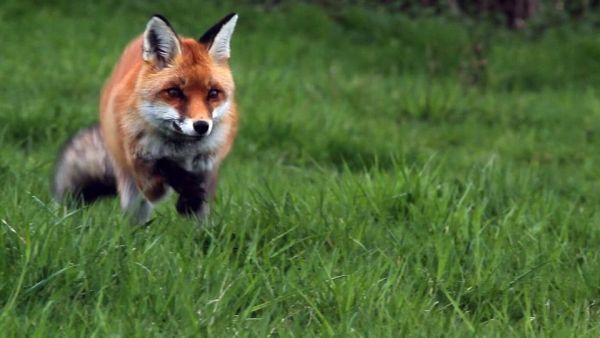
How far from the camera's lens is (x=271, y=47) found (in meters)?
11.4

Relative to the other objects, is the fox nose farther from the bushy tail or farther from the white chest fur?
the bushy tail

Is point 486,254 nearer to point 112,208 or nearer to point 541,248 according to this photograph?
point 541,248

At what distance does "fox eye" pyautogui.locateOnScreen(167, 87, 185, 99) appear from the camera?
5395mm

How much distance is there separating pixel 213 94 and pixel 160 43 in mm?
345

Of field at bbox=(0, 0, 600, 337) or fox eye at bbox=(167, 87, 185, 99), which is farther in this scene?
fox eye at bbox=(167, 87, 185, 99)

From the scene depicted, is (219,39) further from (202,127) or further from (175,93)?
(202,127)

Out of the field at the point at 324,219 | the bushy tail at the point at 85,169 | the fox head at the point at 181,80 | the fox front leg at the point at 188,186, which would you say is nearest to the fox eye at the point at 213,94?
the fox head at the point at 181,80

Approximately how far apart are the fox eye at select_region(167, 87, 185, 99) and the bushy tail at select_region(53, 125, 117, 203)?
80 cm

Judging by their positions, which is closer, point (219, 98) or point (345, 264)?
point (345, 264)

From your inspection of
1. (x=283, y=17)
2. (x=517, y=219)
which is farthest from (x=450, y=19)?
(x=517, y=219)

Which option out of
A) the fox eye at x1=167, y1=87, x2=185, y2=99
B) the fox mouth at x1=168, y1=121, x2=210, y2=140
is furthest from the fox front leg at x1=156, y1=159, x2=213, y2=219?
the fox eye at x1=167, y1=87, x2=185, y2=99

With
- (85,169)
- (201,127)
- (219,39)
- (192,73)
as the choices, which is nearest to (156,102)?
(192,73)

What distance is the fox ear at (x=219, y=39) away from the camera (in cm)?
559

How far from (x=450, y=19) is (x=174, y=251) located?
A: 8813mm
